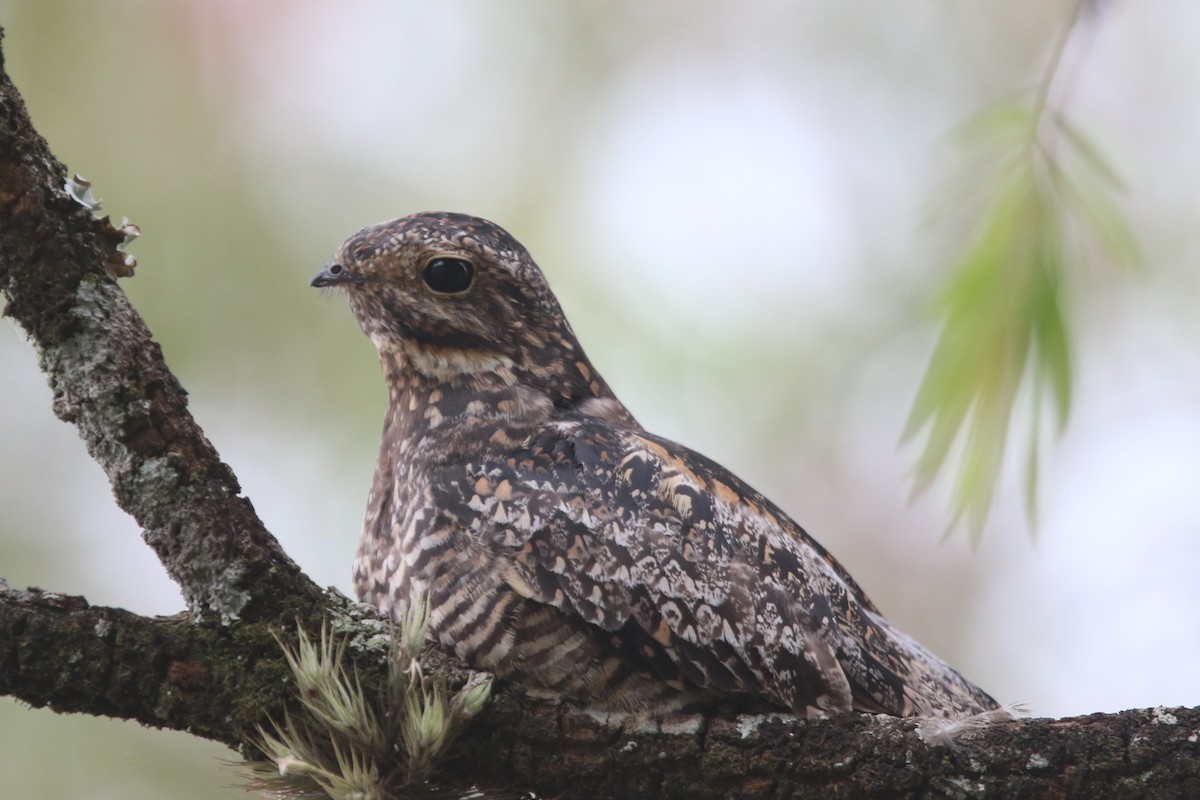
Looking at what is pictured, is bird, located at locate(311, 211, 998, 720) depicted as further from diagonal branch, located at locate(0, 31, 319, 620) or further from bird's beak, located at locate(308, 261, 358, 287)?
diagonal branch, located at locate(0, 31, 319, 620)

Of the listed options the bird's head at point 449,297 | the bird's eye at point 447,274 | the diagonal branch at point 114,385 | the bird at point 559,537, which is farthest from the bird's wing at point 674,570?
the diagonal branch at point 114,385

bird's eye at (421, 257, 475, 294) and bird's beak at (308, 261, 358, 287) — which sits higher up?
bird's eye at (421, 257, 475, 294)

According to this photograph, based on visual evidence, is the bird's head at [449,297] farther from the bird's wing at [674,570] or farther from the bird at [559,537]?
the bird's wing at [674,570]

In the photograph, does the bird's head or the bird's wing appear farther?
the bird's head

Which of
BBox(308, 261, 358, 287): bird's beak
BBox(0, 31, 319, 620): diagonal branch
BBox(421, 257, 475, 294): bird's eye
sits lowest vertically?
BBox(0, 31, 319, 620): diagonal branch

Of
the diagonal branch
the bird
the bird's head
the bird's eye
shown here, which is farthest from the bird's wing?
the diagonal branch

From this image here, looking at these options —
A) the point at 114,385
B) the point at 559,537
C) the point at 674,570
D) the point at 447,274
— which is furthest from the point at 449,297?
the point at 114,385

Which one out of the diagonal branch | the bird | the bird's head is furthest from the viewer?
the bird's head
